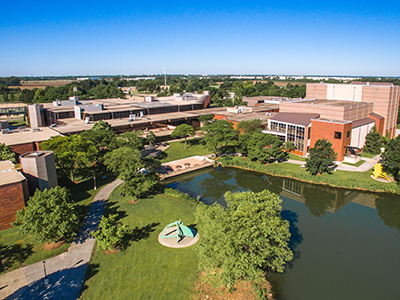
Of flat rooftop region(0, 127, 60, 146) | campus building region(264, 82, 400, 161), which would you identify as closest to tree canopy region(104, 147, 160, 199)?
flat rooftop region(0, 127, 60, 146)

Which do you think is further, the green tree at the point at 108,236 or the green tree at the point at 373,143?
the green tree at the point at 373,143

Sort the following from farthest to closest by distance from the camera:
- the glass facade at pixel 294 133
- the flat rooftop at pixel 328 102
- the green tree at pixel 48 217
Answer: the flat rooftop at pixel 328 102 < the glass facade at pixel 294 133 < the green tree at pixel 48 217

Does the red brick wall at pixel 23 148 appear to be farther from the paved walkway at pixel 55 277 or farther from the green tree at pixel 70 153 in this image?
the paved walkway at pixel 55 277

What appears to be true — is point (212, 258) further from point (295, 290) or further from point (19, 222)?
point (19, 222)

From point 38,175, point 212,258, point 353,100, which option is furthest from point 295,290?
point 353,100

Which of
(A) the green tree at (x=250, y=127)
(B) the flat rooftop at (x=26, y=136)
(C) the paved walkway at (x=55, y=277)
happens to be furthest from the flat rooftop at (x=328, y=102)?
(C) the paved walkway at (x=55, y=277)

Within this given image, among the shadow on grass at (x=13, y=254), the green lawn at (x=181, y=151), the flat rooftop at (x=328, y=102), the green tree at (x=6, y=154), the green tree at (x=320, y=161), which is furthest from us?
the flat rooftop at (x=328, y=102)

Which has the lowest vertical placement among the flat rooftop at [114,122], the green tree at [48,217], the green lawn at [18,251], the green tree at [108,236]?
the green lawn at [18,251]

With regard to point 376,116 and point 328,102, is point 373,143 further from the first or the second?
point 328,102
